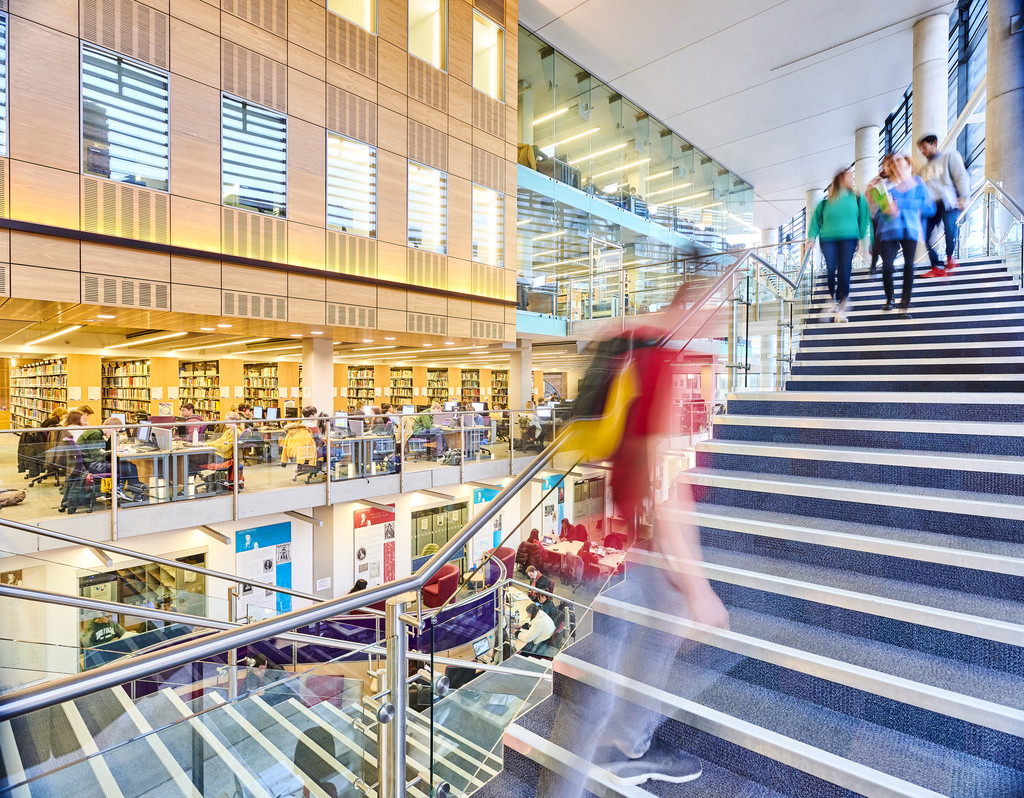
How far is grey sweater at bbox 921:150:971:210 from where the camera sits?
4996mm

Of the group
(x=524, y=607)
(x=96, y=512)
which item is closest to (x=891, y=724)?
(x=524, y=607)

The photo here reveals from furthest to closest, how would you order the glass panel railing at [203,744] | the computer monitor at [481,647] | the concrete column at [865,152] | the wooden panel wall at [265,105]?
1. the concrete column at [865,152]
2. the wooden panel wall at [265,105]
3. the computer monitor at [481,647]
4. the glass panel railing at [203,744]

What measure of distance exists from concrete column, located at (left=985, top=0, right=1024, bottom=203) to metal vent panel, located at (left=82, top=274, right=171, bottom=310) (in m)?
11.9

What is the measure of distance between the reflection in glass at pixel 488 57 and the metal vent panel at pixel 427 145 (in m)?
1.80

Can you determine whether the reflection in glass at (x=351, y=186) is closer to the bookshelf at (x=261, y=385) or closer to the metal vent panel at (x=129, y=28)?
the metal vent panel at (x=129, y=28)

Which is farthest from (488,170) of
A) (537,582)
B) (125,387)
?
(125,387)

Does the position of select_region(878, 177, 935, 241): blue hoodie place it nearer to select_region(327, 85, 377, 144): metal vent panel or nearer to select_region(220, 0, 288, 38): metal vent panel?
select_region(327, 85, 377, 144): metal vent panel

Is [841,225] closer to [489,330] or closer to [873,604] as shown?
[873,604]

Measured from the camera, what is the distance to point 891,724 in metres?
1.68

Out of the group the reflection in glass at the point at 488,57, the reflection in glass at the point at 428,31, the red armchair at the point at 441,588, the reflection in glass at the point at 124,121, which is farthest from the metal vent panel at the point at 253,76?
the red armchair at the point at 441,588

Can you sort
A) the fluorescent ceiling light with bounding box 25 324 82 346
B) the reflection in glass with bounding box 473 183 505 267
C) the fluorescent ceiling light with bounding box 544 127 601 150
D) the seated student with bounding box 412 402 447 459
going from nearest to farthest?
the seated student with bounding box 412 402 447 459 < the fluorescent ceiling light with bounding box 25 324 82 346 < the reflection in glass with bounding box 473 183 505 267 < the fluorescent ceiling light with bounding box 544 127 601 150

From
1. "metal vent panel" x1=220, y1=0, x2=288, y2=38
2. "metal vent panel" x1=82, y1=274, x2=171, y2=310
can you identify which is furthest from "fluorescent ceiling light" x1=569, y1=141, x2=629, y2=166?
"metal vent panel" x1=82, y1=274, x2=171, y2=310

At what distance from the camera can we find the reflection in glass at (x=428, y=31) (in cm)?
954

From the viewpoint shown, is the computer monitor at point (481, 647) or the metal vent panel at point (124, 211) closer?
the computer monitor at point (481, 647)
